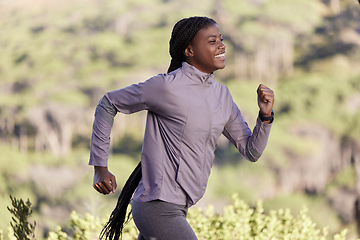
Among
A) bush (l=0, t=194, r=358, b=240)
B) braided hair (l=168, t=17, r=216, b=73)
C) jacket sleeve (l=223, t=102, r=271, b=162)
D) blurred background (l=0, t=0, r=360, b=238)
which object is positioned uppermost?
braided hair (l=168, t=17, r=216, b=73)

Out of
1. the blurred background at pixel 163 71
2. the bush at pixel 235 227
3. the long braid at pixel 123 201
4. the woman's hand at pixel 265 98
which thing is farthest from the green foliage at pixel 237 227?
the blurred background at pixel 163 71

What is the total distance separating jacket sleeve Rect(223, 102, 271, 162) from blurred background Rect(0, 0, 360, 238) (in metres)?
20.5

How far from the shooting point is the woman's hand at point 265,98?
2.67 meters

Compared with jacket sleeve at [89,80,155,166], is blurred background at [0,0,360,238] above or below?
below

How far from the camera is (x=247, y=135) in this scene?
2.88 metres

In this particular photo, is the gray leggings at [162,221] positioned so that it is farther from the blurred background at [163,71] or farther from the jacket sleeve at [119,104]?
the blurred background at [163,71]

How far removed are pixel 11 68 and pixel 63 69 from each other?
10.5 ft

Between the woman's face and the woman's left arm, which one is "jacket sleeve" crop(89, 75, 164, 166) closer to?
the woman's face

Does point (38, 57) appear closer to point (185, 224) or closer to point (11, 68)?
point (11, 68)

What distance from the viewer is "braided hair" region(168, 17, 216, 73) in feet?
8.91

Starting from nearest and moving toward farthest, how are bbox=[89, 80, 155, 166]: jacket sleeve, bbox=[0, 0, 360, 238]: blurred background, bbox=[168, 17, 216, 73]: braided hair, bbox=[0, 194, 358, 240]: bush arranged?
1. bbox=[89, 80, 155, 166]: jacket sleeve
2. bbox=[168, 17, 216, 73]: braided hair
3. bbox=[0, 194, 358, 240]: bush
4. bbox=[0, 0, 360, 238]: blurred background

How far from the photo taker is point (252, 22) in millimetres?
30453

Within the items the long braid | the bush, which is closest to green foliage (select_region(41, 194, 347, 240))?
the bush

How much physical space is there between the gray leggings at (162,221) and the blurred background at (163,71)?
2069 cm
